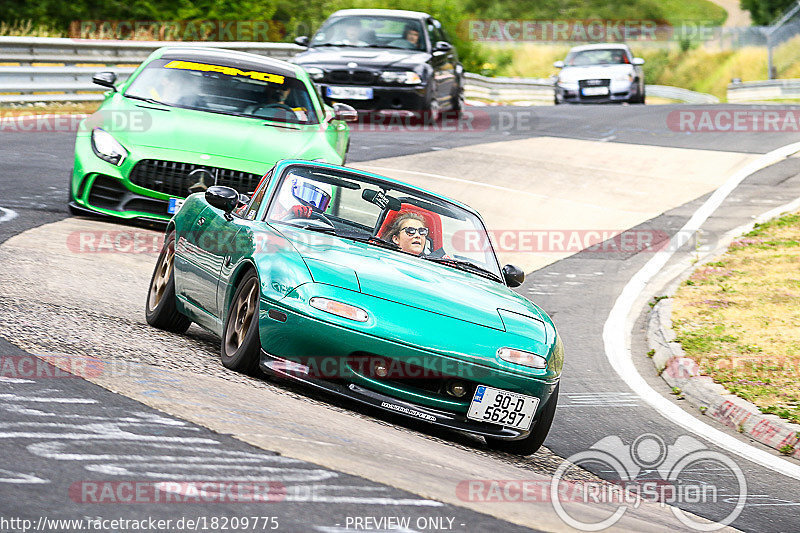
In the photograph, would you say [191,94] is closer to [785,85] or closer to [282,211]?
[282,211]

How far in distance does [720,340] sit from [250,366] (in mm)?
5025

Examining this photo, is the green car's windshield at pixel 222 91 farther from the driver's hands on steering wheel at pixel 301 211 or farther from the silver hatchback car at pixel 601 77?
the silver hatchback car at pixel 601 77

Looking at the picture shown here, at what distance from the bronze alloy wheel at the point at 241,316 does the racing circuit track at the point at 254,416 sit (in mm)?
171

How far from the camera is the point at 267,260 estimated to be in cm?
646

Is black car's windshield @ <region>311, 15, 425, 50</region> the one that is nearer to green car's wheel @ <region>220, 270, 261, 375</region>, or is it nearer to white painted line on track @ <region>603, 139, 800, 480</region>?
white painted line on track @ <region>603, 139, 800, 480</region>

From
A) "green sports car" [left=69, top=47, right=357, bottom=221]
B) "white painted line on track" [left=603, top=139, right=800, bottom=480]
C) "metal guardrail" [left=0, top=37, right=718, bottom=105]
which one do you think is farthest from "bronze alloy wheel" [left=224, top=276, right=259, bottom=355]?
"metal guardrail" [left=0, top=37, right=718, bottom=105]

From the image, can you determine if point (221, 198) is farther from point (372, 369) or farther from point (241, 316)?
point (372, 369)

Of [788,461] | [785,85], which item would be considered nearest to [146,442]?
[788,461]

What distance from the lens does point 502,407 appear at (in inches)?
245

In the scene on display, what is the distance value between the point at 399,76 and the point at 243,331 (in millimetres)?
14528

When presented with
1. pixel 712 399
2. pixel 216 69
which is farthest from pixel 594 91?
Answer: pixel 712 399

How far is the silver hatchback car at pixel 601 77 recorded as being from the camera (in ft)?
105

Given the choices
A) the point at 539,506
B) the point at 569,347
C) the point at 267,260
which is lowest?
the point at 569,347

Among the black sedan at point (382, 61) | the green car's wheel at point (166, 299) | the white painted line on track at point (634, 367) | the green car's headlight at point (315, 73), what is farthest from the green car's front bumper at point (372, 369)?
the black sedan at point (382, 61)
